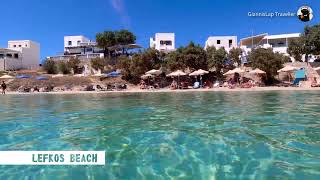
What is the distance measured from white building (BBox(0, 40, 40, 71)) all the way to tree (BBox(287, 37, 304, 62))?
4947 cm

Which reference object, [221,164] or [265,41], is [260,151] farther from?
[265,41]

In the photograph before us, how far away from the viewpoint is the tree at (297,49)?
47.6 m

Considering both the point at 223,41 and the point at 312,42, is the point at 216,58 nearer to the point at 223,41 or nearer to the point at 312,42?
the point at 312,42

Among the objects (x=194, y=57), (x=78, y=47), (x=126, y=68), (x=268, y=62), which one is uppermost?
(x=78, y=47)

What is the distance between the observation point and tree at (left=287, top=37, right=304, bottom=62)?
4762cm

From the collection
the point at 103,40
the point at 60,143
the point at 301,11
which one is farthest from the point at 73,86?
the point at 60,143

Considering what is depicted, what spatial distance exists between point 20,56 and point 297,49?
54128 mm

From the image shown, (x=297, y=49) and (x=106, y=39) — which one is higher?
(x=106, y=39)

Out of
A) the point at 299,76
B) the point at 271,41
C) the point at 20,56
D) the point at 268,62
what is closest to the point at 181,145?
the point at 268,62

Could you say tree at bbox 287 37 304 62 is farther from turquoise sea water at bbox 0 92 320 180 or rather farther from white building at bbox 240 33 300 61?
turquoise sea water at bbox 0 92 320 180

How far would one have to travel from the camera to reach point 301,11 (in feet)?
87.4

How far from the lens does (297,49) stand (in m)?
48.1

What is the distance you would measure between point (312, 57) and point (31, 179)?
5493 centimetres

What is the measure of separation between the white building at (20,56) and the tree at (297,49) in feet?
162
